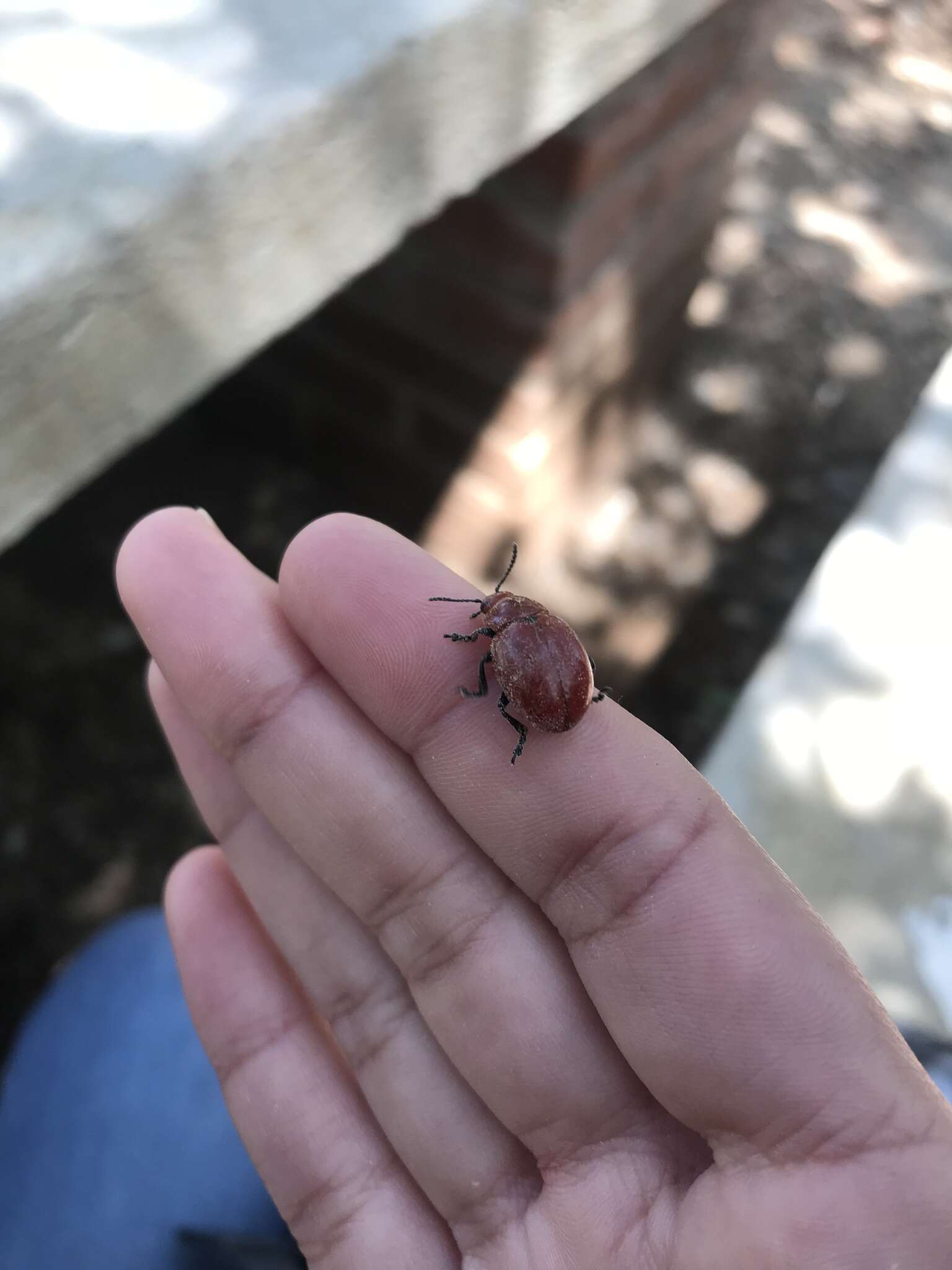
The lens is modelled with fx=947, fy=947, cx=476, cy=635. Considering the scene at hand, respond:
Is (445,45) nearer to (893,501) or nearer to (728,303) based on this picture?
(893,501)

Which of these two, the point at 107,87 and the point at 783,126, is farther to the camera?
the point at 783,126

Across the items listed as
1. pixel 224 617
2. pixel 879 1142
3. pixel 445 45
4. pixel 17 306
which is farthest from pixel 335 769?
pixel 445 45

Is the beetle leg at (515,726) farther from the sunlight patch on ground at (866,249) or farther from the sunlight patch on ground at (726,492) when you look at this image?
the sunlight patch on ground at (866,249)

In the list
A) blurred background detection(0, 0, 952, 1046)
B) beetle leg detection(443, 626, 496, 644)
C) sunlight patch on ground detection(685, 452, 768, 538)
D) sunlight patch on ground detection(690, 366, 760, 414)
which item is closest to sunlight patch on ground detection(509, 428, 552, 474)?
blurred background detection(0, 0, 952, 1046)

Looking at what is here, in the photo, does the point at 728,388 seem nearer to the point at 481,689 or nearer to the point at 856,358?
the point at 856,358

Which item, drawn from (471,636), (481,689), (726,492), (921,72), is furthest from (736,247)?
(481,689)

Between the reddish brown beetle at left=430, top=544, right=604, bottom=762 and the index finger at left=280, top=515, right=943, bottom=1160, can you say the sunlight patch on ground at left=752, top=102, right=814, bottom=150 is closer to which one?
the reddish brown beetle at left=430, top=544, right=604, bottom=762

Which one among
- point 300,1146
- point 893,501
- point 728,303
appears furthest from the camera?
point 728,303
